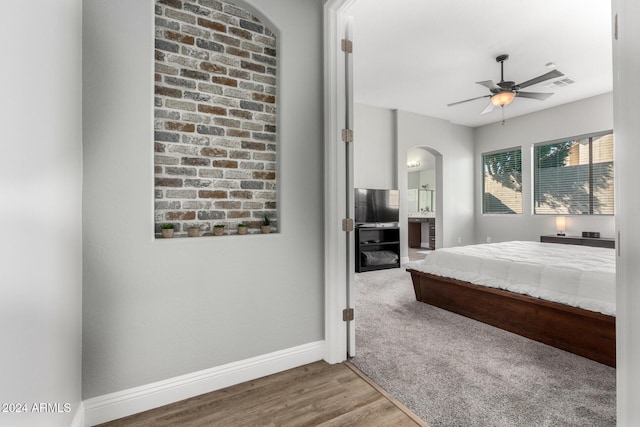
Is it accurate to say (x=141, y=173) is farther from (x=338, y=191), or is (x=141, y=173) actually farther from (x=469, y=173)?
(x=469, y=173)

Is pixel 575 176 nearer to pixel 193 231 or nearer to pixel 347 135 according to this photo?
pixel 347 135

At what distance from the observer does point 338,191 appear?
217 cm

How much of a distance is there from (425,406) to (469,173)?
6707 millimetres

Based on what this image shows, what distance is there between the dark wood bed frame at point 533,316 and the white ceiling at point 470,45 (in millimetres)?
2682

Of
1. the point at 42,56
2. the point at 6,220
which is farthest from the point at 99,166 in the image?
the point at 6,220

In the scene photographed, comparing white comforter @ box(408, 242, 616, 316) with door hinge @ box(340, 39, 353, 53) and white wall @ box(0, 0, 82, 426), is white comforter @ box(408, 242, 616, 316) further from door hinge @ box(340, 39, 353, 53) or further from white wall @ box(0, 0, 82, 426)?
white wall @ box(0, 0, 82, 426)

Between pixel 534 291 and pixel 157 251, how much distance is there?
278cm

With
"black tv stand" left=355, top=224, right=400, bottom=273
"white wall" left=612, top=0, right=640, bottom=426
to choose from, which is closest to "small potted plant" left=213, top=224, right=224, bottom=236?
"white wall" left=612, top=0, right=640, bottom=426

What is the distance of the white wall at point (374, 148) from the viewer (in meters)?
5.76

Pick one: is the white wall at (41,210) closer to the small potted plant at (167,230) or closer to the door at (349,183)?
the small potted plant at (167,230)

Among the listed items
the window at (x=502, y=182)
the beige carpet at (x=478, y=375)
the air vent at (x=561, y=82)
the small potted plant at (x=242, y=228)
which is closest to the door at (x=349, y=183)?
the beige carpet at (x=478, y=375)

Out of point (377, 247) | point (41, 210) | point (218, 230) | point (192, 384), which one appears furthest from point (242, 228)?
point (377, 247)

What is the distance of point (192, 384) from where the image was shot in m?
1.79

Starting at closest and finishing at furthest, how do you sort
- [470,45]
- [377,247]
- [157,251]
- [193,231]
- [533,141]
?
[157,251]
[193,231]
[470,45]
[377,247]
[533,141]
